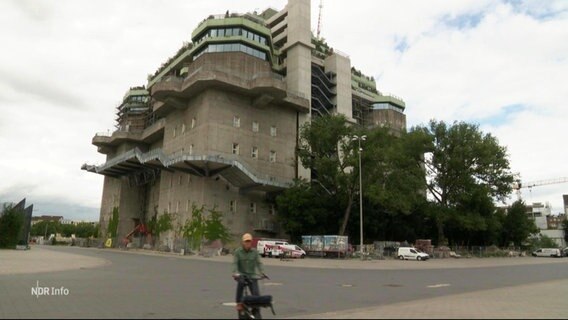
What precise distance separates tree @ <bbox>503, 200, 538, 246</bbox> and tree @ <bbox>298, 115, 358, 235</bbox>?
42333 mm

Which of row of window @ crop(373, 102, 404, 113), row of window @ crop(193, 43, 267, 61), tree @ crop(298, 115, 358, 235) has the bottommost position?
tree @ crop(298, 115, 358, 235)

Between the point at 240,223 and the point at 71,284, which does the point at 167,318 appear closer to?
the point at 71,284

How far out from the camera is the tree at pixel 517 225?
79938 millimetres

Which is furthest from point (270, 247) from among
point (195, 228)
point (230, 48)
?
point (230, 48)

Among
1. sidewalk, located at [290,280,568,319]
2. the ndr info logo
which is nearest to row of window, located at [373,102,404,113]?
sidewalk, located at [290,280,568,319]

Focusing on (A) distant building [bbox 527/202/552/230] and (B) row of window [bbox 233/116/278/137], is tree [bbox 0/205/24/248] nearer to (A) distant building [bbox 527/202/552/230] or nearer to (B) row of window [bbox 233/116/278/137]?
(B) row of window [bbox 233/116/278/137]

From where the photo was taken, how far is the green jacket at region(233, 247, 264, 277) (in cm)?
857

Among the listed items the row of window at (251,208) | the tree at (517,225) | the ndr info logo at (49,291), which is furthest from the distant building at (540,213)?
the ndr info logo at (49,291)

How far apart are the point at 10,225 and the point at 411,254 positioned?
4090 centimetres

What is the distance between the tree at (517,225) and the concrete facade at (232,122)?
36.6 m

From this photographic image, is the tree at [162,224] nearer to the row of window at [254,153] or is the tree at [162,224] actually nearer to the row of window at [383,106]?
the row of window at [254,153]

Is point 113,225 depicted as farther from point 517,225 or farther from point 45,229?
point 45,229

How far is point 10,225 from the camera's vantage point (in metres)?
42.0

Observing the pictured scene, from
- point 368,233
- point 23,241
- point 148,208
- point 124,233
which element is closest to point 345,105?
point 368,233
